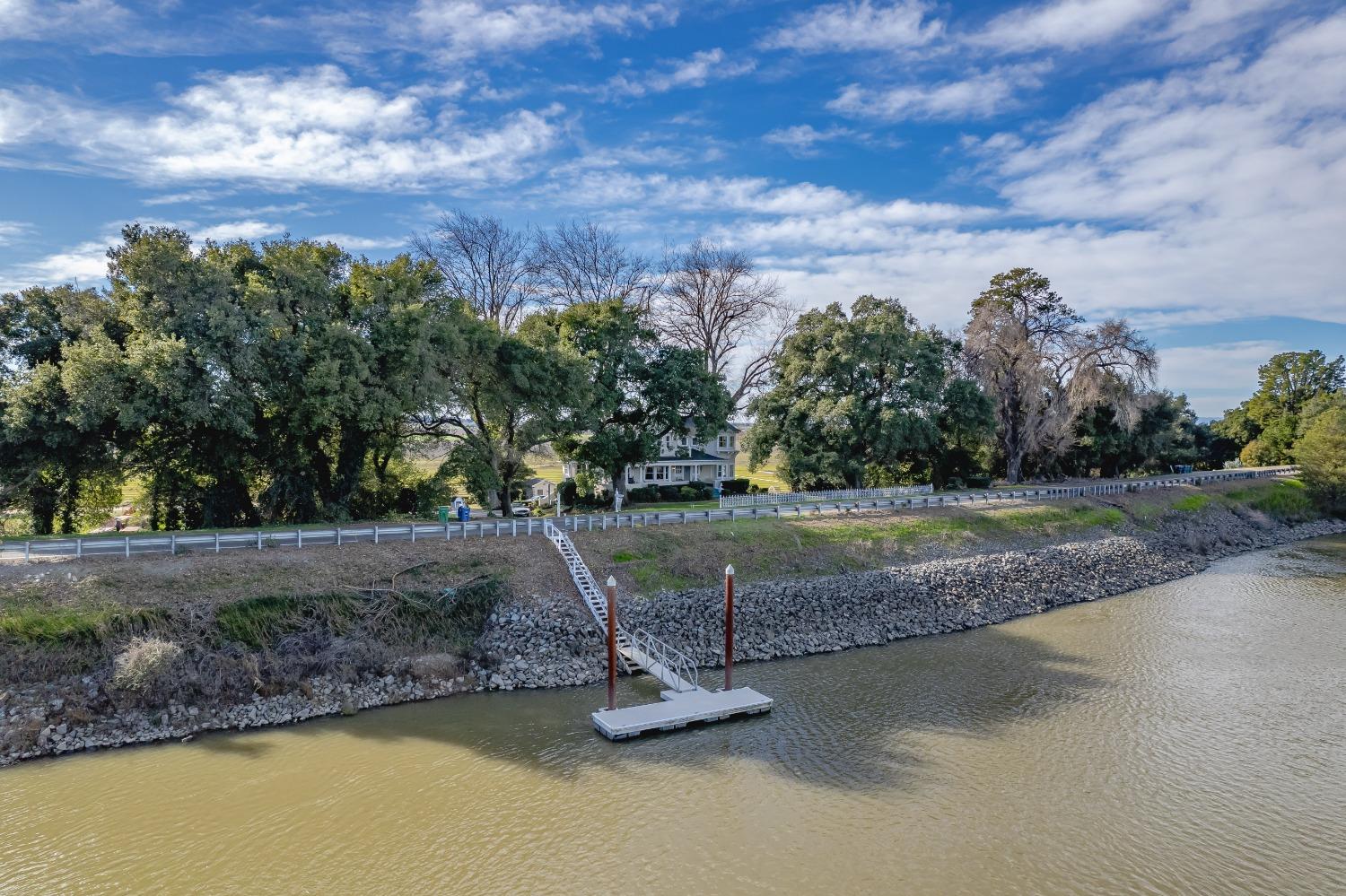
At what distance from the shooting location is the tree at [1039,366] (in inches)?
1934

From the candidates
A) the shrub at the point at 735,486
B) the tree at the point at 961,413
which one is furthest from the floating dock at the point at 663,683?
the tree at the point at 961,413

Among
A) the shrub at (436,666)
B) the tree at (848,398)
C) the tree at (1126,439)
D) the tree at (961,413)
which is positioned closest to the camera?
the shrub at (436,666)

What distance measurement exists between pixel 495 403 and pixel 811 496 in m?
17.4

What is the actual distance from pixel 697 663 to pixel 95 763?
48.8 ft

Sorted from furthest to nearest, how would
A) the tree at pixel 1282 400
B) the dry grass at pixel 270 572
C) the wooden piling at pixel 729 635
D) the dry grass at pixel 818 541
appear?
the tree at pixel 1282 400 → the dry grass at pixel 818 541 → the wooden piling at pixel 729 635 → the dry grass at pixel 270 572

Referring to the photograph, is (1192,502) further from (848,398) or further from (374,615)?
(374,615)

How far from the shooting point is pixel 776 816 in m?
14.3

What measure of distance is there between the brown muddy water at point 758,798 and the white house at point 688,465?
25314mm

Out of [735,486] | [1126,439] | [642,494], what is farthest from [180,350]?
[1126,439]

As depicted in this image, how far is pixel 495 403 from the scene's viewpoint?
3206cm

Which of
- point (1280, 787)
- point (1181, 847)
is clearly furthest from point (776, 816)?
point (1280, 787)

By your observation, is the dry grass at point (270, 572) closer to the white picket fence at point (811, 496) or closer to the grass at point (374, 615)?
the grass at point (374, 615)

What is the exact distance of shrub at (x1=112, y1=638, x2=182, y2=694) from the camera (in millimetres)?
17219

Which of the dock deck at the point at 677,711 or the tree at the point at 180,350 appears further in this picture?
the tree at the point at 180,350
